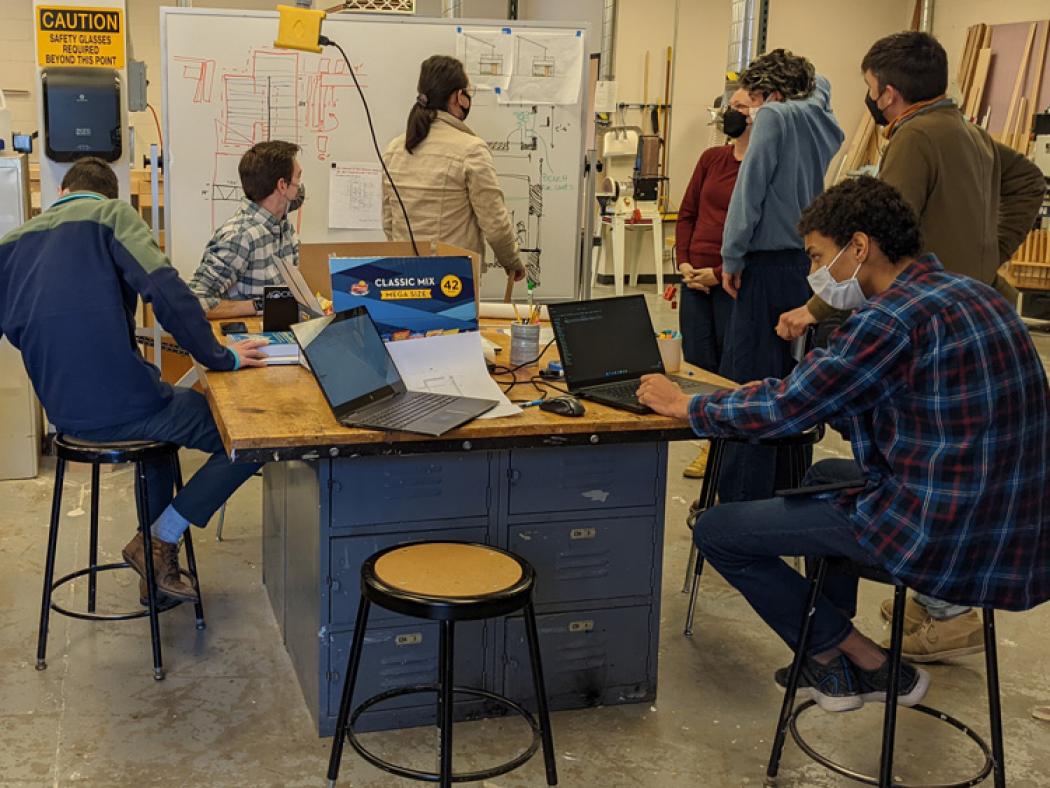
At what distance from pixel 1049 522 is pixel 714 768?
85 centimetres

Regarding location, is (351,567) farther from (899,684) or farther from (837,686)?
(899,684)

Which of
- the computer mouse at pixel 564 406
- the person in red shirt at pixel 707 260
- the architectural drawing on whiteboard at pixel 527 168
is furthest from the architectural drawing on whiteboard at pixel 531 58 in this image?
the computer mouse at pixel 564 406

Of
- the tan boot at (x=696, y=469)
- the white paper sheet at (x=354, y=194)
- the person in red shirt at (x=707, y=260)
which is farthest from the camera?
the white paper sheet at (x=354, y=194)

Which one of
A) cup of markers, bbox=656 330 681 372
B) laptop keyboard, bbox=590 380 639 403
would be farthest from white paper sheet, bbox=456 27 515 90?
laptop keyboard, bbox=590 380 639 403

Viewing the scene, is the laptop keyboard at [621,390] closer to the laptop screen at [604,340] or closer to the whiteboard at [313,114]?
the laptop screen at [604,340]

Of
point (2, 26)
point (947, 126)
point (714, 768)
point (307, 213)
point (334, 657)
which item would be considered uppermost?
point (2, 26)

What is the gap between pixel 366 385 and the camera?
94.7 inches

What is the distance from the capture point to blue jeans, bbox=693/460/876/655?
2.21 m

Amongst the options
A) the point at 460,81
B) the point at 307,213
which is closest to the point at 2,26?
the point at 307,213

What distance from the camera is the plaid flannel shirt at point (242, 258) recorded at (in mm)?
3502

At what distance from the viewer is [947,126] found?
299cm

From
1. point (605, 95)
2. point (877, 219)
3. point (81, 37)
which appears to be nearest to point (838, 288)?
point (877, 219)

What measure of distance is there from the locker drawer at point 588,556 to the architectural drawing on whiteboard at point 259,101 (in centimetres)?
271

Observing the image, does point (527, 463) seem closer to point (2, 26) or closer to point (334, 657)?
point (334, 657)
